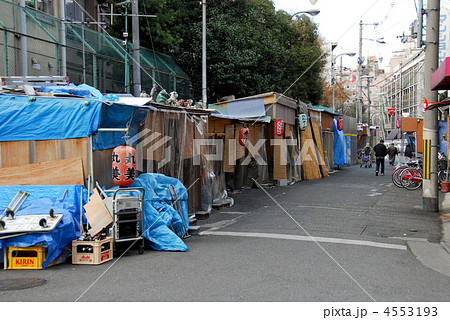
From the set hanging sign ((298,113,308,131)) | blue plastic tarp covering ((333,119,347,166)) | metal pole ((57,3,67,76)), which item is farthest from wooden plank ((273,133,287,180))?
blue plastic tarp covering ((333,119,347,166))

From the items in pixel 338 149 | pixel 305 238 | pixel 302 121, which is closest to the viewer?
pixel 305 238

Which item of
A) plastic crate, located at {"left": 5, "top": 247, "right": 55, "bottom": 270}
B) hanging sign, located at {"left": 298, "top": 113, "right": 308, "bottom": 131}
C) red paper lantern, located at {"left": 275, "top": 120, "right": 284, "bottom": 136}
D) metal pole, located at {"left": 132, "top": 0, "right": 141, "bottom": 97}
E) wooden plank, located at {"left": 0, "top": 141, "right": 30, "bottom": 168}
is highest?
metal pole, located at {"left": 132, "top": 0, "right": 141, "bottom": 97}

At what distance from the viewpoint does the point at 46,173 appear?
797 cm

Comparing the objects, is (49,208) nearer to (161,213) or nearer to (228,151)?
(161,213)

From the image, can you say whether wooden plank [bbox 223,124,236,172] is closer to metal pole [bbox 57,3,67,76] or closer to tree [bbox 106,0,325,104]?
metal pole [bbox 57,3,67,76]

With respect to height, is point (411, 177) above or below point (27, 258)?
above

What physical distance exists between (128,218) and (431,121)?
9.03 m

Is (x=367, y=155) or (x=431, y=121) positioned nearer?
(x=431, y=121)

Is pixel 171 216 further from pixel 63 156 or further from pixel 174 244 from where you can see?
pixel 63 156

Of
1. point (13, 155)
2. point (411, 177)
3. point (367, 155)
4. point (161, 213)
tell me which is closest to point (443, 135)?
point (411, 177)

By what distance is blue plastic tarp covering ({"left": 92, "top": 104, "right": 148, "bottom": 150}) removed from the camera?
824 cm

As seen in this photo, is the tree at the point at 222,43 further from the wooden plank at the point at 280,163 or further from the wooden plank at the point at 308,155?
the wooden plank at the point at 280,163

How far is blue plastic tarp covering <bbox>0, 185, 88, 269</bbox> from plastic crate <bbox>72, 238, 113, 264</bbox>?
23 centimetres

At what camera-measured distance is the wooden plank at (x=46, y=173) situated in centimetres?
793
